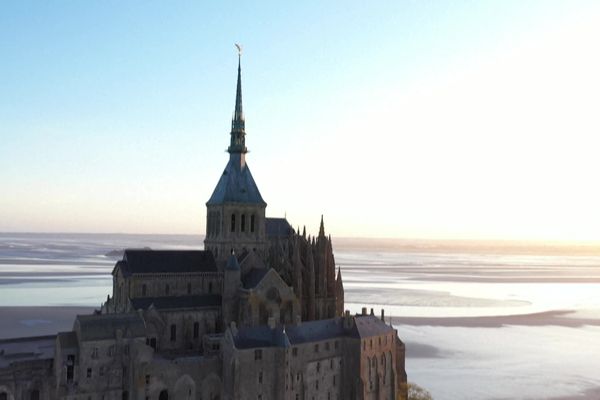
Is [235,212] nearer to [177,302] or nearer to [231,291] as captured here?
[231,291]

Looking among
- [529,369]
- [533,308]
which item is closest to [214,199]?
[529,369]

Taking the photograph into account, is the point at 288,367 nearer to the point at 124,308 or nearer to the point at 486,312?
the point at 124,308

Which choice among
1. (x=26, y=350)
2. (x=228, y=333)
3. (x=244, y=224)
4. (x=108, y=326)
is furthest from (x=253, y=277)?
(x=26, y=350)

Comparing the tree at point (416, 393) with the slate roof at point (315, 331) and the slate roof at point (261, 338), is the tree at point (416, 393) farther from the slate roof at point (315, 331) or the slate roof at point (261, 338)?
the slate roof at point (261, 338)

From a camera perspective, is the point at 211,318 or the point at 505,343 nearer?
the point at 211,318

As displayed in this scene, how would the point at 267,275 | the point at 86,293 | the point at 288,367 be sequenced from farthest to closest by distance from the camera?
1. the point at 86,293
2. the point at 267,275
3. the point at 288,367

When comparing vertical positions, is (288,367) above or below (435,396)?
above

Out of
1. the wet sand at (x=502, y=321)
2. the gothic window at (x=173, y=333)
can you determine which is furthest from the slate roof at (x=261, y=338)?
the wet sand at (x=502, y=321)
